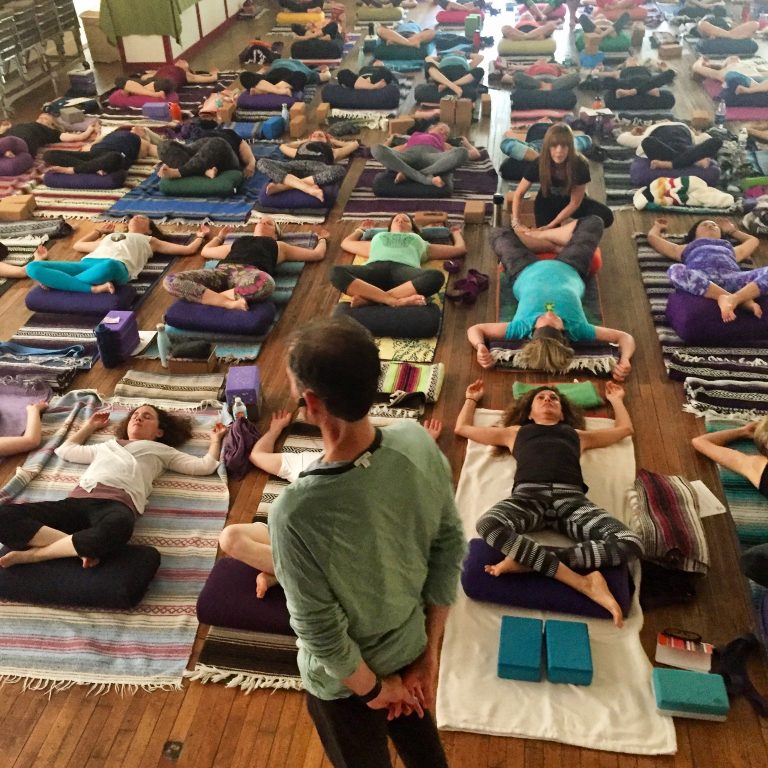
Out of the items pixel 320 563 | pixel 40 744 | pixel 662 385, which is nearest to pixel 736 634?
pixel 662 385

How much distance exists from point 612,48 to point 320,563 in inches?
350

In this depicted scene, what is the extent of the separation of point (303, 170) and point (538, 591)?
13.6 ft

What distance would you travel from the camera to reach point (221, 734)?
2.50 m

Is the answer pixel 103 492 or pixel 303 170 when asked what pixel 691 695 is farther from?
pixel 303 170

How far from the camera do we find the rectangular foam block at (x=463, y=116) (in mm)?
6957

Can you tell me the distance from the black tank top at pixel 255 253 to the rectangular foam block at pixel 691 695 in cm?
322

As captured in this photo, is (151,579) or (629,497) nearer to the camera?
(151,579)

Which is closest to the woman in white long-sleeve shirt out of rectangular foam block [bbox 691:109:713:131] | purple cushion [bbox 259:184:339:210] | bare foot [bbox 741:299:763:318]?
purple cushion [bbox 259:184:339:210]

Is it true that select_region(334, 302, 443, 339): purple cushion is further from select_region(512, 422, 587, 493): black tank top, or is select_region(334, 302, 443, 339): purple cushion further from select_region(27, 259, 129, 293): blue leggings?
select_region(27, 259, 129, 293): blue leggings

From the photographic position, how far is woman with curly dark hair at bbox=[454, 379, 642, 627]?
9.16ft

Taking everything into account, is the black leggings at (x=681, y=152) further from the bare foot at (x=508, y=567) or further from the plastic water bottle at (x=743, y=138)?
the bare foot at (x=508, y=567)

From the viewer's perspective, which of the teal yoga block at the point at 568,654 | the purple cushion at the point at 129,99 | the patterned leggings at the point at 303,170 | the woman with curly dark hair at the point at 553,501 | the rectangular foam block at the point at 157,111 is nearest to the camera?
the teal yoga block at the point at 568,654

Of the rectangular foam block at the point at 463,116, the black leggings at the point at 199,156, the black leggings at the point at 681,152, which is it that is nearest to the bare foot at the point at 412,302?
the black leggings at the point at 199,156

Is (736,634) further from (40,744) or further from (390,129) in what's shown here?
(390,129)
